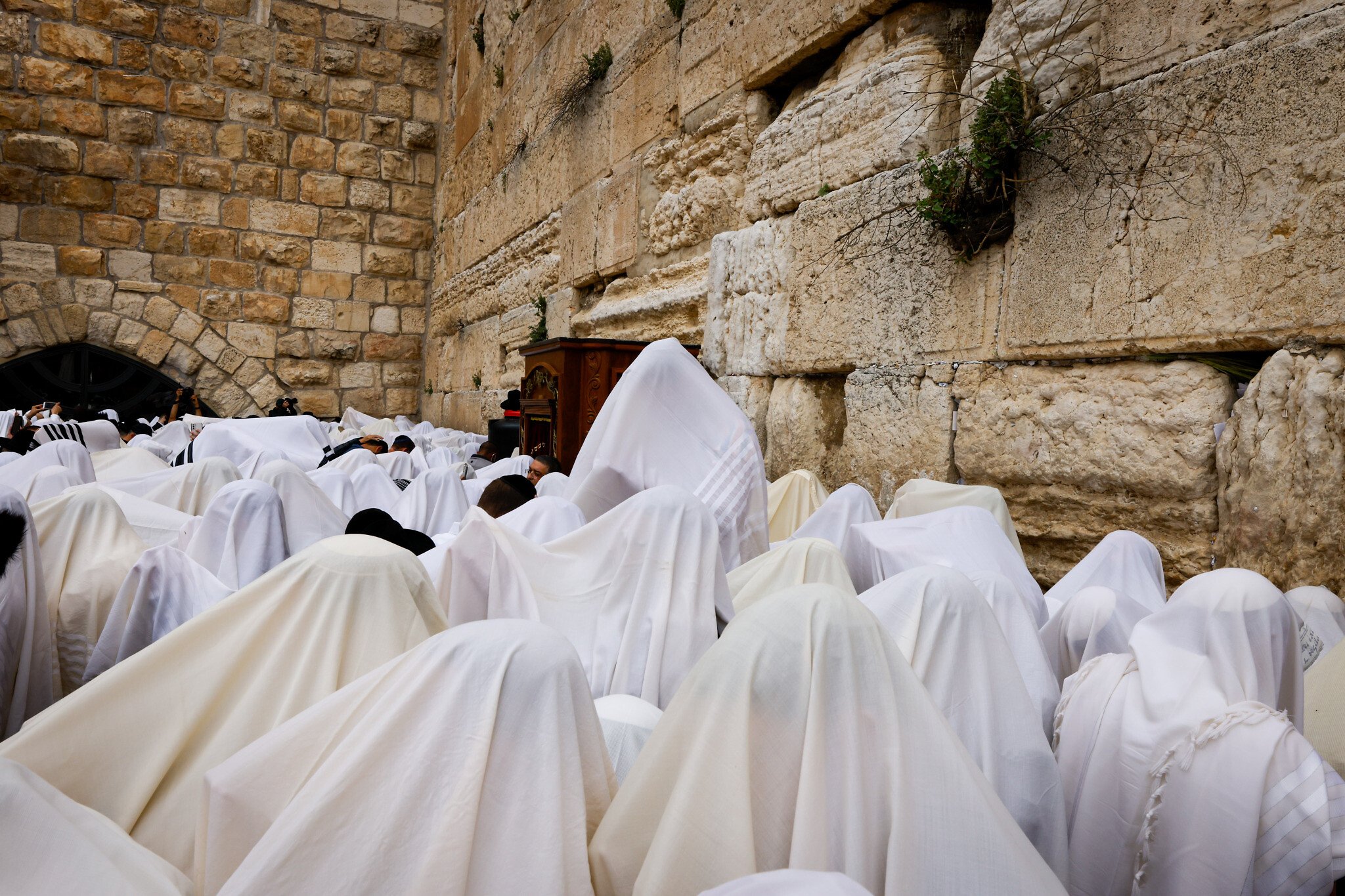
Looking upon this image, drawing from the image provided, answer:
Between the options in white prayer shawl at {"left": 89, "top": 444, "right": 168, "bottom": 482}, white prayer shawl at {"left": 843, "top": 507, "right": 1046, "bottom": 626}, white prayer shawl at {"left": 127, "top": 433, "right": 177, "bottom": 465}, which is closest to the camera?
white prayer shawl at {"left": 843, "top": 507, "right": 1046, "bottom": 626}

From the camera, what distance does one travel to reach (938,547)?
119 inches

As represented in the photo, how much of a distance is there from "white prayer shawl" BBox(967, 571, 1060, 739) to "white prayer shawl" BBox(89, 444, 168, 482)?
4563 mm

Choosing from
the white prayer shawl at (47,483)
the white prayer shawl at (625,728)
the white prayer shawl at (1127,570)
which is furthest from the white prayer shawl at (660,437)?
the white prayer shawl at (47,483)

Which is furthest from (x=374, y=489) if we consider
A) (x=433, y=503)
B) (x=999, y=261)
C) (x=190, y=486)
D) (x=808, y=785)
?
(x=808, y=785)

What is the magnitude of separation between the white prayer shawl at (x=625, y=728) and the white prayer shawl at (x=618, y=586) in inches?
17.2

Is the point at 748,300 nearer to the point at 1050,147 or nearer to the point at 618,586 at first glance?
the point at 1050,147

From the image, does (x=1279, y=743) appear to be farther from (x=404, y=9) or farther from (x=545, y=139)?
(x=404, y=9)

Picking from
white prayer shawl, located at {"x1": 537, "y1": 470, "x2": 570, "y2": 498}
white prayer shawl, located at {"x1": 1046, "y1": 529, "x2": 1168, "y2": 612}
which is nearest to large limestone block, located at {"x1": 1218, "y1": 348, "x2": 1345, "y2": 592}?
white prayer shawl, located at {"x1": 1046, "y1": 529, "x2": 1168, "y2": 612}

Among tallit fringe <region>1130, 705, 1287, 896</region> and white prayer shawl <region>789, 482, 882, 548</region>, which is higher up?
white prayer shawl <region>789, 482, 882, 548</region>

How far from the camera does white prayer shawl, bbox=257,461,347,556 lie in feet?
11.9

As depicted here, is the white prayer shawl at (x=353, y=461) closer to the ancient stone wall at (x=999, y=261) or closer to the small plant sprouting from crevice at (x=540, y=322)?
the ancient stone wall at (x=999, y=261)

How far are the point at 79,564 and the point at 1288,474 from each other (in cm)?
338

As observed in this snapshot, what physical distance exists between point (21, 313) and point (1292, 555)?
38.5 ft

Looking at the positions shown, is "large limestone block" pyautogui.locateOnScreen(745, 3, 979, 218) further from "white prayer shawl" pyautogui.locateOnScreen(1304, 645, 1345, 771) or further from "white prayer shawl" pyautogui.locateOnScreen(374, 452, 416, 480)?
"white prayer shawl" pyautogui.locateOnScreen(374, 452, 416, 480)
